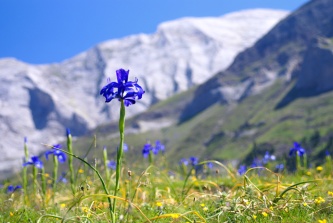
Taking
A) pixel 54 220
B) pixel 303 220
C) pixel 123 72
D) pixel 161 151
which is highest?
pixel 161 151

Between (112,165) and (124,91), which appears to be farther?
(112,165)

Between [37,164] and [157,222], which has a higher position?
[37,164]

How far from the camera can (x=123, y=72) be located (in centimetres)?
529

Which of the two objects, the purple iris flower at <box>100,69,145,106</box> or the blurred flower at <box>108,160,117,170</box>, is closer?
the purple iris flower at <box>100,69,145,106</box>

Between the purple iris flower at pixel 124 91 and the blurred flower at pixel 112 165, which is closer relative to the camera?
the purple iris flower at pixel 124 91

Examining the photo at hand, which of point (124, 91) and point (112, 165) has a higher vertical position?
point (112, 165)

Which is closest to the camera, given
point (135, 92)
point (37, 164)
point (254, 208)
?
point (135, 92)

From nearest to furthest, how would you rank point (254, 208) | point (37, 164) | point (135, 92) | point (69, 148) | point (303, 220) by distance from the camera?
point (135, 92), point (303, 220), point (254, 208), point (69, 148), point (37, 164)

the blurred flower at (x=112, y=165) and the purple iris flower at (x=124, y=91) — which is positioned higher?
the blurred flower at (x=112, y=165)

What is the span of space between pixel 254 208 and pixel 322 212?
0.98 m

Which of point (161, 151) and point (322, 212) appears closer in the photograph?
point (322, 212)

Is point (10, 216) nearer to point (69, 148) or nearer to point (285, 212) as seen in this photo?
point (69, 148)

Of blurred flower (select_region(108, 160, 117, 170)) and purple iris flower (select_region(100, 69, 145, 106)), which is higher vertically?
blurred flower (select_region(108, 160, 117, 170))

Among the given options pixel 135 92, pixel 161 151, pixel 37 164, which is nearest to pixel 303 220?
pixel 135 92
